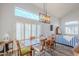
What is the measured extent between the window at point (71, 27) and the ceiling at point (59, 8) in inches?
6.8

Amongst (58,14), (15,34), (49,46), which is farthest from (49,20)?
(15,34)

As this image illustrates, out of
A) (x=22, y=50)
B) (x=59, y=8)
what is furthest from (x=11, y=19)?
(x=59, y=8)

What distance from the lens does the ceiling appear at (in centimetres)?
180

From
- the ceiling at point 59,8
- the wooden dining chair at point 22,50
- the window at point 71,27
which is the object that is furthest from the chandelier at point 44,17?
the wooden dining chair at point 22,50

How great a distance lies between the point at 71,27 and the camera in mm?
1795

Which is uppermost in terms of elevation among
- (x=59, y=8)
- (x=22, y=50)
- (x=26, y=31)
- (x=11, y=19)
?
(x=59, y=8)

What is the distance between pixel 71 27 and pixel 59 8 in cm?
36

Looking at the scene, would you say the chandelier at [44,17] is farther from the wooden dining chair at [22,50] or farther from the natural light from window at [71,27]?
the wooden dining chair at [22,50]

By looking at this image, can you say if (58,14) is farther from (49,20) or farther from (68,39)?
(68,39)

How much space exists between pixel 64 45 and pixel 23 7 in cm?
89

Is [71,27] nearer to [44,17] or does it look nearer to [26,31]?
[44,17]

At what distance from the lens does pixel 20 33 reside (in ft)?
5.89

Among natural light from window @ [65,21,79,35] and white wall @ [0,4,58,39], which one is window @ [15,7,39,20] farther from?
→ natural light from window @ [65,21,79,35]

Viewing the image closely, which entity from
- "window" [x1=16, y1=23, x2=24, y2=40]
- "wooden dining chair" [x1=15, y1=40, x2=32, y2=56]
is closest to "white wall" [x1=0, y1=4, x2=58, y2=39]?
"window" [x1=16, y1=23, x2=24, y2=40]
